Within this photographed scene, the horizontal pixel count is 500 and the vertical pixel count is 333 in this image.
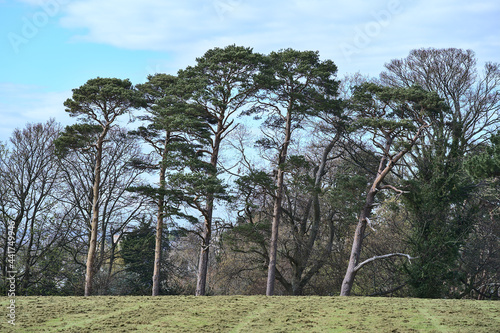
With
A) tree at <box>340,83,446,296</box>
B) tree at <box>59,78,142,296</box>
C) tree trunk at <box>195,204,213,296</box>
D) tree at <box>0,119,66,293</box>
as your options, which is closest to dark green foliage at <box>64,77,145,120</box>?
tree at <box>59,78,142,296</box>

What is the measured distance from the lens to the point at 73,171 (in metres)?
25.2

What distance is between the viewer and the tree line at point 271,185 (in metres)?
20.5

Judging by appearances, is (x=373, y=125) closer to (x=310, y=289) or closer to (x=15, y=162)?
(x=310, y=289)

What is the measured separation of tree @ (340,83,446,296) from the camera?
19.7m

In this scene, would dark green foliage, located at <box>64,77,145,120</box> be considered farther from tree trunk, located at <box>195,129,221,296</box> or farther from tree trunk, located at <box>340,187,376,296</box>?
tree trunk, located at <box>340,187,376,296</box>

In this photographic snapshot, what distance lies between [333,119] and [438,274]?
7888 mm

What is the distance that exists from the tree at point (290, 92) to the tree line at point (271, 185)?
8 centimetres

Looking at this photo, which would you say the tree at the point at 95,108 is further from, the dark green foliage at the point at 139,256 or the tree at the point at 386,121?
the tree at the point at 386,121

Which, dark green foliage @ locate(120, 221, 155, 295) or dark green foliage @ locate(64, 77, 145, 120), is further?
dark green foliage @ locate(120, 221, 155, 295)

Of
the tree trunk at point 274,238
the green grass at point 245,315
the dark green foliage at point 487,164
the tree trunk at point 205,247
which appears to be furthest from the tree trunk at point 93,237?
the dark green foliage at point 487,164

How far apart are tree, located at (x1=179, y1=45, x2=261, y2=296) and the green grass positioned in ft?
25.0

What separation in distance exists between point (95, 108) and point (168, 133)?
3.30m

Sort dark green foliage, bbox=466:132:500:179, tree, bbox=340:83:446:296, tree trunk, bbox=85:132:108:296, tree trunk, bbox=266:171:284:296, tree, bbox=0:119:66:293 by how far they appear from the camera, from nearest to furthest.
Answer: dark green foliage, bbox=466:132:500:179, tree, bbox=340:83:446:296, tree trunk, bbox=266:171:284:296, tree trunk, bbox=85:132:108:296, tree, bbox=0:119:66:293

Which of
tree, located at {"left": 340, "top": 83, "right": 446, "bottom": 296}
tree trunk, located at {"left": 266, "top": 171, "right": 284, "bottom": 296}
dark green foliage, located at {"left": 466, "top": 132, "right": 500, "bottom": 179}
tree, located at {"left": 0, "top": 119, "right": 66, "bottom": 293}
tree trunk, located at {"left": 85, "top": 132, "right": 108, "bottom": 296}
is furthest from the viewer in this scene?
tree, located at {"left": 0, "top": 119, "right": 66, "bottom": 293}
